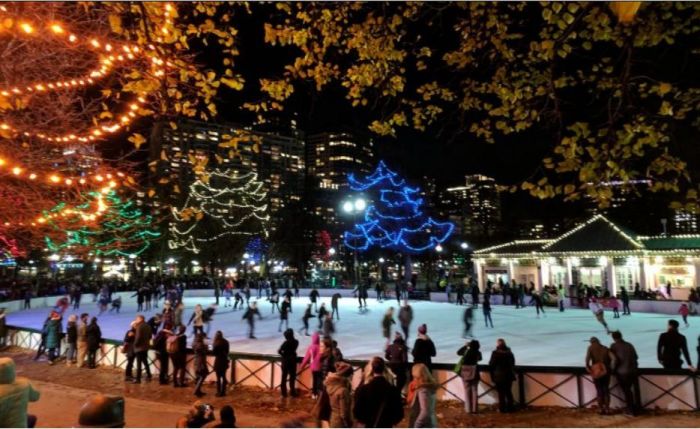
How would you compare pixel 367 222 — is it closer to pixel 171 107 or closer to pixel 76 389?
pixel 76 389

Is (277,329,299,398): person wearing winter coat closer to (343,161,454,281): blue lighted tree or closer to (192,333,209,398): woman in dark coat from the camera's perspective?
(192,333,209,398): woman in dark coat

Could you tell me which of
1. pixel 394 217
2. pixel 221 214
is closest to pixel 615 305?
pixel 394 217

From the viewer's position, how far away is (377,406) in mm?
5016

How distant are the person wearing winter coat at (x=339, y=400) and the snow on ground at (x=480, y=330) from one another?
7.11 meters

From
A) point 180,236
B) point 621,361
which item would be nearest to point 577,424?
point 621,361

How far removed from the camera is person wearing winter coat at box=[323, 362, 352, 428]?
19.1 feet

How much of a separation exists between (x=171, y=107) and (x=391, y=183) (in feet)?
114

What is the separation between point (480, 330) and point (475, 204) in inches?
1899

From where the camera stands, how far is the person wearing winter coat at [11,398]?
4.44 meters

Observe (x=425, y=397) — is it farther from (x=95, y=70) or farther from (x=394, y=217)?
(x=394, y=217)

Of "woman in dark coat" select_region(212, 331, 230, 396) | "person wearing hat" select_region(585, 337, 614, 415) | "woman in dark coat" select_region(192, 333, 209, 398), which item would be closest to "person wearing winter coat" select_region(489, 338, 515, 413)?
"person wearing hat" select_region(585, 337, 614, 415)

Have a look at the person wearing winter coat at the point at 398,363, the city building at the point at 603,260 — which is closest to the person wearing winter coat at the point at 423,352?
the person wearing winter coat at the point at 398,363

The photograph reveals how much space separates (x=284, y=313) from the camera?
1805 cm

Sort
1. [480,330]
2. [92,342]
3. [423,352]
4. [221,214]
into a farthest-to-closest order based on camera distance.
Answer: [221,214]
[480,330]
[92,342]
[423,352]
